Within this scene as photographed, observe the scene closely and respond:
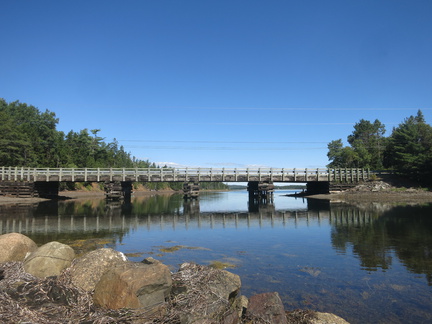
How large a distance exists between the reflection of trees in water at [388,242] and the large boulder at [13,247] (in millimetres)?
10964

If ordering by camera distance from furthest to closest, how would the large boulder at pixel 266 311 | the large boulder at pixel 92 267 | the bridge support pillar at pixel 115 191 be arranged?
the bridge support pillar at pixel 115 191
the large boulder at pixel 92 267
the large boulder at pixel 266 311

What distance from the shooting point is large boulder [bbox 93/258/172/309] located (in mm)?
5191

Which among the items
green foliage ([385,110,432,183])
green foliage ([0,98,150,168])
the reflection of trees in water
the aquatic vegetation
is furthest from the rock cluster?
green foliage ([0,98,150,168])

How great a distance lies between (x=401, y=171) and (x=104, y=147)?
82.2 m

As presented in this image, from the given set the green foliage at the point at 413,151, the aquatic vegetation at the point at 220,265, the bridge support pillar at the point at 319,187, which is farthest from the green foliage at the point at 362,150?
the aquatic vegetation at the point at 220,265

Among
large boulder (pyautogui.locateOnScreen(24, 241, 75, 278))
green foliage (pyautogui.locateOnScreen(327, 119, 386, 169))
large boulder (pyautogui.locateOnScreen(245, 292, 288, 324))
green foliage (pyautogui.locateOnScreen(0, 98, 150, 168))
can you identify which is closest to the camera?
large boulder (pyautogui.locateOnScreen(245, 292, 288, 324))

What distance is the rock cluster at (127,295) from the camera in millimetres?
5133

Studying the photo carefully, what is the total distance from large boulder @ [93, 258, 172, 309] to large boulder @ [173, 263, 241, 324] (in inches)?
17.0

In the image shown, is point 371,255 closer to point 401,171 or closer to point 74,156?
point 401,171

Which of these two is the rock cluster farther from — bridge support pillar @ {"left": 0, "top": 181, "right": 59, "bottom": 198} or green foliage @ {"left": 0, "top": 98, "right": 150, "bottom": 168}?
green foliage @ {"left": 0, "top": 98, "right": 150, "bottom": 168}

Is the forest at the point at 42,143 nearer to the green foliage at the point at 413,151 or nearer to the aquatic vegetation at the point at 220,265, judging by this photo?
the aquatic vegetation at the point at 220,265

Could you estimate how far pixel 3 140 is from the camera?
5662 centimetres

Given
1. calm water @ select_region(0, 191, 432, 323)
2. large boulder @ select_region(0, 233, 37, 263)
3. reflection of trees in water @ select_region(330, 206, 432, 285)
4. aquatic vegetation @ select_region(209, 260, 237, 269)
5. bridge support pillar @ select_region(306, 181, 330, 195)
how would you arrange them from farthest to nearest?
bridge support pillar @ select_region(306, 181, 330, 195) → reflection of trees in water @ select_region(330, 206, 432, 285) → aquatic vegetation @ select_region(209, 260, 237, 269) → large boulder @ select_region(0, 233, 37, 263) → calm water @ select_region(0, 191, 432, 323)

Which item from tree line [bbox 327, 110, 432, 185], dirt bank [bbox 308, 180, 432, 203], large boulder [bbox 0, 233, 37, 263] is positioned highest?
tree line [bbox 327, 110, 432, 185]
